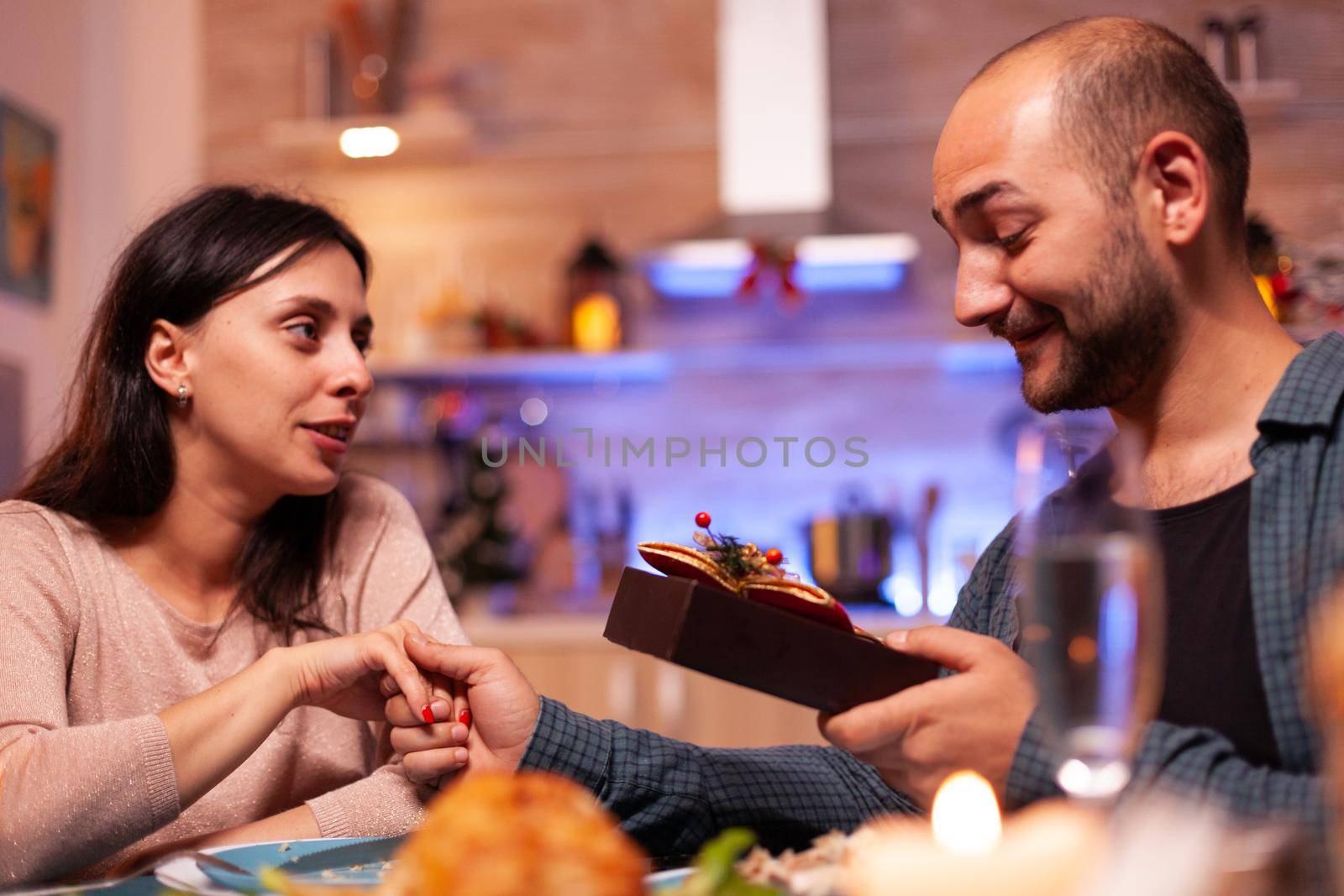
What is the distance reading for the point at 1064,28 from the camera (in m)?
1.25

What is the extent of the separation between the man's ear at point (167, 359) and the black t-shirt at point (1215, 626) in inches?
45.3

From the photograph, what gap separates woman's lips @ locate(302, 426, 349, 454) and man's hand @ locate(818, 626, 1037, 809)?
91 cm

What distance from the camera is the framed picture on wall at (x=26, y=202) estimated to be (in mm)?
3338

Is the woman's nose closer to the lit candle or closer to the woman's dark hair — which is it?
the woman's dark hair

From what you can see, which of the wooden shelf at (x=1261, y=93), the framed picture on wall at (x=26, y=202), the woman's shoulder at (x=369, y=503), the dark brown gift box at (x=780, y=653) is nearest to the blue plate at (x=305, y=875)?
the dark brown gift box at (x=780, y=653)

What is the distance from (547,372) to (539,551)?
0.54m

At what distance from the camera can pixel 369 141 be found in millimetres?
3822

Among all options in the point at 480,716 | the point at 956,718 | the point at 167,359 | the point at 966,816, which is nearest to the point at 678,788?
the point at 480,716

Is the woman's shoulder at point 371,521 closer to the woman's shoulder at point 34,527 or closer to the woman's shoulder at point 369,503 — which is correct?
the woman's shoulder at point 369,503

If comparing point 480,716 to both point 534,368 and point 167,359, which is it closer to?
point 167,359

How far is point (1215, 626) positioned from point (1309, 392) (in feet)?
0.72

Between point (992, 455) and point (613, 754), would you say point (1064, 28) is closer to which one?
point (613, 754)

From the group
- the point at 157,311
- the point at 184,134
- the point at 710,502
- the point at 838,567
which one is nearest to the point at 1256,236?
the point at 838,567

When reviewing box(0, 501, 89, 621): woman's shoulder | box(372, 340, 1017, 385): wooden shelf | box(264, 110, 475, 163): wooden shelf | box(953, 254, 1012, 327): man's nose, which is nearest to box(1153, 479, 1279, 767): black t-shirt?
box(953, 254, 1012, 327): man's nose
